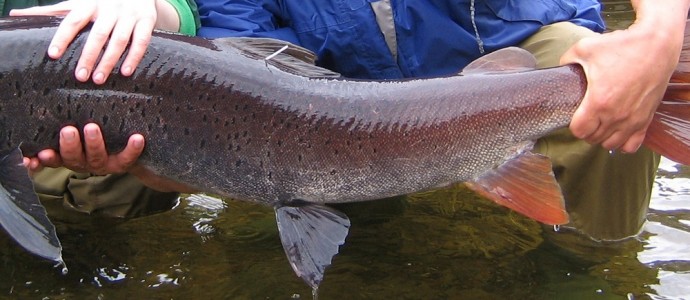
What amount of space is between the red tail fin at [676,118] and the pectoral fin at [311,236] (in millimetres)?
1086

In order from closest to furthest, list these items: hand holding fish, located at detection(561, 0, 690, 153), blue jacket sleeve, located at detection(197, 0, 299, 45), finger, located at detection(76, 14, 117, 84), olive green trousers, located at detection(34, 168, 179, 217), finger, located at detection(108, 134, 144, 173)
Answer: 1. hand holding fish, located at detection(561, 0, 690, 153)
2. finger, located at detection(76, 14, 117, 84)
3. finger, located at detection(108, 134, 144, 173)
4. blue jacket sleeve, located at detection(197, 0, 299, 45)
5. olive green trousers, located at detection(34, 168, 179, 217)

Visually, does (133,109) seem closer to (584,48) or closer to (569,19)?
(584,48)

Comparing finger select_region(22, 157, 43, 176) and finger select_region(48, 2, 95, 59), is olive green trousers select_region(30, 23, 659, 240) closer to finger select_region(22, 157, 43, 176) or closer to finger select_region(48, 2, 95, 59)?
finger select_region(22, 157, 43, 176)

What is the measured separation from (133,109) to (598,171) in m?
1.78

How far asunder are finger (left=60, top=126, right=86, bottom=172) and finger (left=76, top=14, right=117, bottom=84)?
0.19 metres

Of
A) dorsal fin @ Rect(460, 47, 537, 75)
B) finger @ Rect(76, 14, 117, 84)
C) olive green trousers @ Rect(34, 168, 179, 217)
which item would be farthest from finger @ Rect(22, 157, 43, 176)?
dorsal fin @ Rect(460, 47, 537, 75)

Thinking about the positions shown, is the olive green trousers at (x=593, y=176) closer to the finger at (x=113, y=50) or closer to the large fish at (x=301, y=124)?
the large fish at (x=301, y=124)

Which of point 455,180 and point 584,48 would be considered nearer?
point 584,48

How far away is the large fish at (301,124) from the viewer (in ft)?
8.86

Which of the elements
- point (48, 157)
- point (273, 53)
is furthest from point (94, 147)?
point (273, 53)

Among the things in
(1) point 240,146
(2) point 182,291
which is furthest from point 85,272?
(1) point 240,146

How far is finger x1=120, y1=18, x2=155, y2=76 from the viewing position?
271 cm

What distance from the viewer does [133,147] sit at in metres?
2.80

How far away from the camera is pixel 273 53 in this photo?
2.87m
